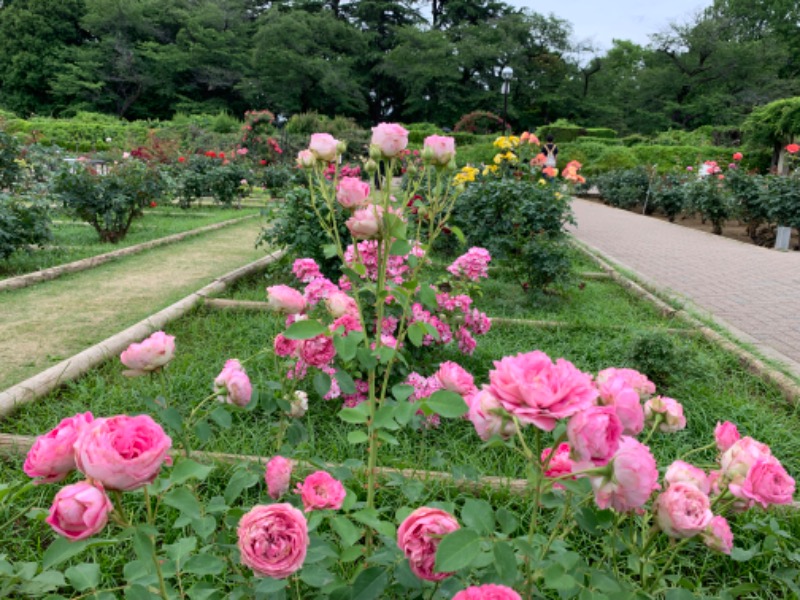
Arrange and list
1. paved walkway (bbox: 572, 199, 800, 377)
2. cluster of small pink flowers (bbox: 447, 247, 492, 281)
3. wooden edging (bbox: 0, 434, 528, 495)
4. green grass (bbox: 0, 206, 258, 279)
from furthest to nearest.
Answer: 1. green grass (bbox: 0, 206, 258, 279)
2. paved walkway (bbox: 572, 199, 800, 377)
3. cluster of small pink flowers (bbox: 447, 247, 492, 281)
4. wooden edging (bbox: 0, 434, 528, 495)

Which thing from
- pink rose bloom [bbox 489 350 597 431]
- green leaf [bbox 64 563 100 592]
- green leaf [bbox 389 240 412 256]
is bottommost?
green leaf [bbox 64 563 100 592]

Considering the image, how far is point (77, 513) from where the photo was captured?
594mm

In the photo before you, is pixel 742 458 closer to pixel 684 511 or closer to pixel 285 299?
pixel 684 511

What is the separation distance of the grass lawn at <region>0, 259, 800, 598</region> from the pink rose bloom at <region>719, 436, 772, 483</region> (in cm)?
36

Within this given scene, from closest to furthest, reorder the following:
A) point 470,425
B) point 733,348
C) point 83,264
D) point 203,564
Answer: point 203,564
point 470,425
point 733,348
point 83,264

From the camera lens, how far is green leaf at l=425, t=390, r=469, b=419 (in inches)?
31.9

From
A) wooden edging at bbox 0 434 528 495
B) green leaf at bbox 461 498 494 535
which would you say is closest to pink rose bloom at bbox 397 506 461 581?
green leaf at bbox 461 498 494 535

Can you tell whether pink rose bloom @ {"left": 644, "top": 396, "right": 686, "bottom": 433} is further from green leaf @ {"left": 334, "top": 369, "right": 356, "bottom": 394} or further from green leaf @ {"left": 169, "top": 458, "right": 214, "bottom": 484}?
green leaf @ {"left": 169, "top": 458, "right": 214, "bottom": 484}

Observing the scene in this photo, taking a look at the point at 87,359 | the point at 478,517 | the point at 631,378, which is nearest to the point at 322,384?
the point at 478,517

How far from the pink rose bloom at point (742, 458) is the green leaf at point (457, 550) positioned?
386 millimetres

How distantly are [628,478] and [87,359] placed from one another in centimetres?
268

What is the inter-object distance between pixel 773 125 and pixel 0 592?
16014 millimetres

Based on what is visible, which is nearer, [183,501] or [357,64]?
[183,501]

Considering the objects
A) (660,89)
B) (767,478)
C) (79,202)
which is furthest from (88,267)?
(660,89)
